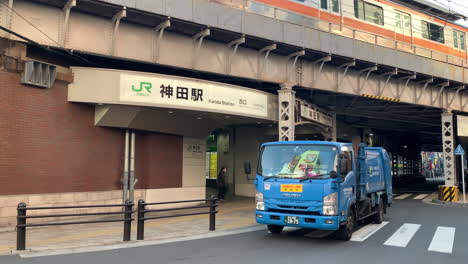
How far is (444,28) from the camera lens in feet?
83.0

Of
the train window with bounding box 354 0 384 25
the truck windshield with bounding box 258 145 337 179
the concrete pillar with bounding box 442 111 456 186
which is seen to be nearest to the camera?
the truck windshield with bounding box 258 145 337 179

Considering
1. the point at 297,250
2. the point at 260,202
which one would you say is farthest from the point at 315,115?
the point at 297,250

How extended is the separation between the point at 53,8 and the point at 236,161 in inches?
570

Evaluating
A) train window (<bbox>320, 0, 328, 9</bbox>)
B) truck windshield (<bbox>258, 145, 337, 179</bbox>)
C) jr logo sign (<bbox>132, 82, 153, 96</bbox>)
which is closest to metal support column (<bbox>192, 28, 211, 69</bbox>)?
jr logo sign (<bbox>132, 82, 153, 96</bbox>)

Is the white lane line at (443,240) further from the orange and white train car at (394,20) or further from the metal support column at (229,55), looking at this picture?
the orange and white train car at (394,20)

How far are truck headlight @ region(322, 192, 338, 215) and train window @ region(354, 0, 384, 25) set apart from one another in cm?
1440

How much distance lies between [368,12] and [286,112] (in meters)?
8.40

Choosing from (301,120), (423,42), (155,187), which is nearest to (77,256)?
(155,187)

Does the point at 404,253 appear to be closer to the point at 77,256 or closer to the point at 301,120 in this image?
the point at 77,256

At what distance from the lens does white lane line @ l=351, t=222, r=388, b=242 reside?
10.3 m

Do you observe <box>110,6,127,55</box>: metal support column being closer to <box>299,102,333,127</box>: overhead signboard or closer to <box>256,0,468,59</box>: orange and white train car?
<box>256,0,468,59</box>: orange and white train car

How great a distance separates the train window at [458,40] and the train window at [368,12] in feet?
25.9

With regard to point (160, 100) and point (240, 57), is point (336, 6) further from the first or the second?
point (160, 100)

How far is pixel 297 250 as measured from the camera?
8.66 m
